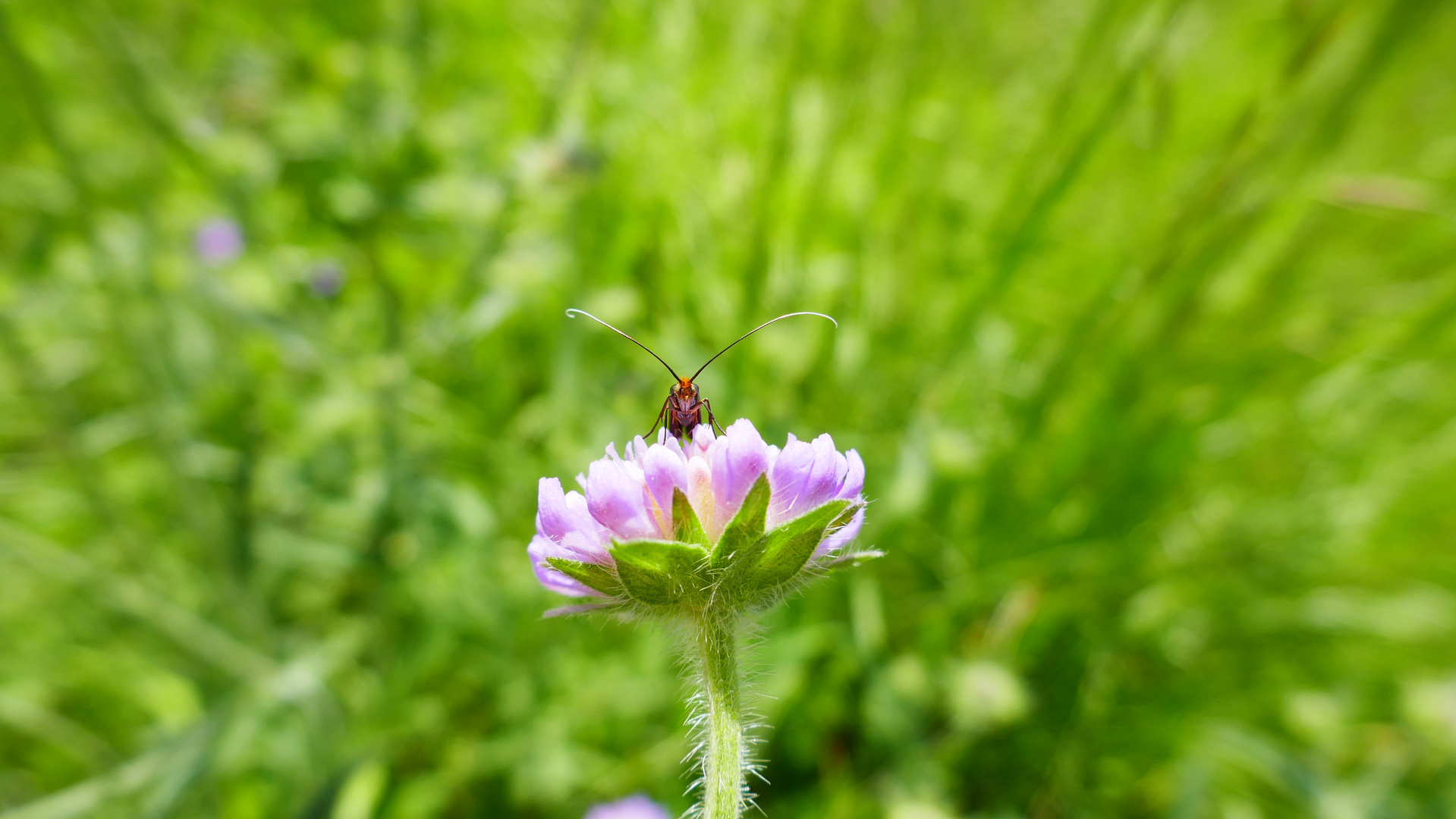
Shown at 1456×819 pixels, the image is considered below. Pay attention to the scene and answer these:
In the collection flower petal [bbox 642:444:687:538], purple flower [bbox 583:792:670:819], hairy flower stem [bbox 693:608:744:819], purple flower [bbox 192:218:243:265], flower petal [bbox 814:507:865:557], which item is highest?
purple flower [bbox 192:218:243:265]

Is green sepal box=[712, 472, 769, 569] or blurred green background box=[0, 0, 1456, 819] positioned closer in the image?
green sepal box=[712, 472, 769, 569]

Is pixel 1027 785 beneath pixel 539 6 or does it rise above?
beneath

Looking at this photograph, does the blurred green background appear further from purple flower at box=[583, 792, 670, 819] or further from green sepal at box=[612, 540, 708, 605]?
green sepal at box=[612, 540, 708, 605]

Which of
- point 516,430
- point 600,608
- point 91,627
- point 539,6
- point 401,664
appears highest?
point 539,6

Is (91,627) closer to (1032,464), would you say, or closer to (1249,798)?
(1032,464)

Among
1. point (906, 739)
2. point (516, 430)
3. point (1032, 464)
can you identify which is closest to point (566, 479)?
point (516, 430)

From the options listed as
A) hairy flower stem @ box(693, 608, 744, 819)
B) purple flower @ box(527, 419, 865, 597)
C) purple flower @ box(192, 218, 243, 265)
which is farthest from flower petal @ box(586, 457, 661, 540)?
purple flower @ box(192, 218, 243, 265)

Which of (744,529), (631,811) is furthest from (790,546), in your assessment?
(631,811)

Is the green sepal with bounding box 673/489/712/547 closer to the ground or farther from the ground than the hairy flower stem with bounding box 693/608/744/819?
farther from the ground
